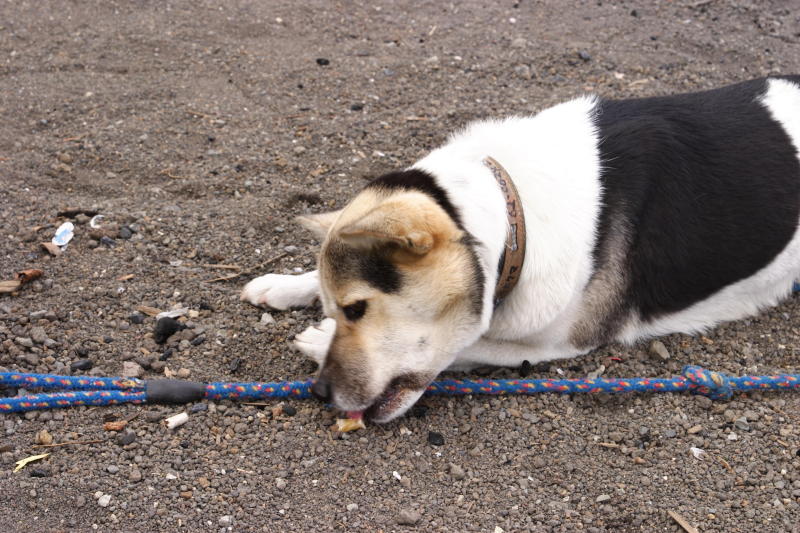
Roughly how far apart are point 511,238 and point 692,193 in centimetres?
100

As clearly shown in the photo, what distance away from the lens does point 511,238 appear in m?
2.94

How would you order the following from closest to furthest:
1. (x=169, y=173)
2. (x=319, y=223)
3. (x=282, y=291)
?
(x=319, y=223), (x=282, y=291), (x=169, y=173)

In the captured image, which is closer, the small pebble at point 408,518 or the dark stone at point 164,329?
the small pebble at point 408,518

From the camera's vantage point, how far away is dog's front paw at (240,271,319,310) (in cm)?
363

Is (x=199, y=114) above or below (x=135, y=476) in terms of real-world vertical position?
above

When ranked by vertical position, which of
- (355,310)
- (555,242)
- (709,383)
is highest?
(555,242)

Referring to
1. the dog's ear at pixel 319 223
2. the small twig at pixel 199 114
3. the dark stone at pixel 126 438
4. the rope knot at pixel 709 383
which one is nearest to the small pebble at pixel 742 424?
the rope knot at pixel 709 383

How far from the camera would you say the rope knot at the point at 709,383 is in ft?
10.6

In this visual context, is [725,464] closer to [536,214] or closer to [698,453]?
[698,453]

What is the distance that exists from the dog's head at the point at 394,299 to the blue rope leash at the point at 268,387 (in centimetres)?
32

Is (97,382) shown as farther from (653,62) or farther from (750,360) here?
(653,62)

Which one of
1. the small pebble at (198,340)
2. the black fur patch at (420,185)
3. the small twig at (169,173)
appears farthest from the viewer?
the small twig at (169,173)

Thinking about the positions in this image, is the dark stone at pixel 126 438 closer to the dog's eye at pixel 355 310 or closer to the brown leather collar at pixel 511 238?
the dog's eye at pixel 355 310

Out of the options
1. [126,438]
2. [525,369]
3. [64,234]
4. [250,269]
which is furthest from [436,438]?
[64,234]
